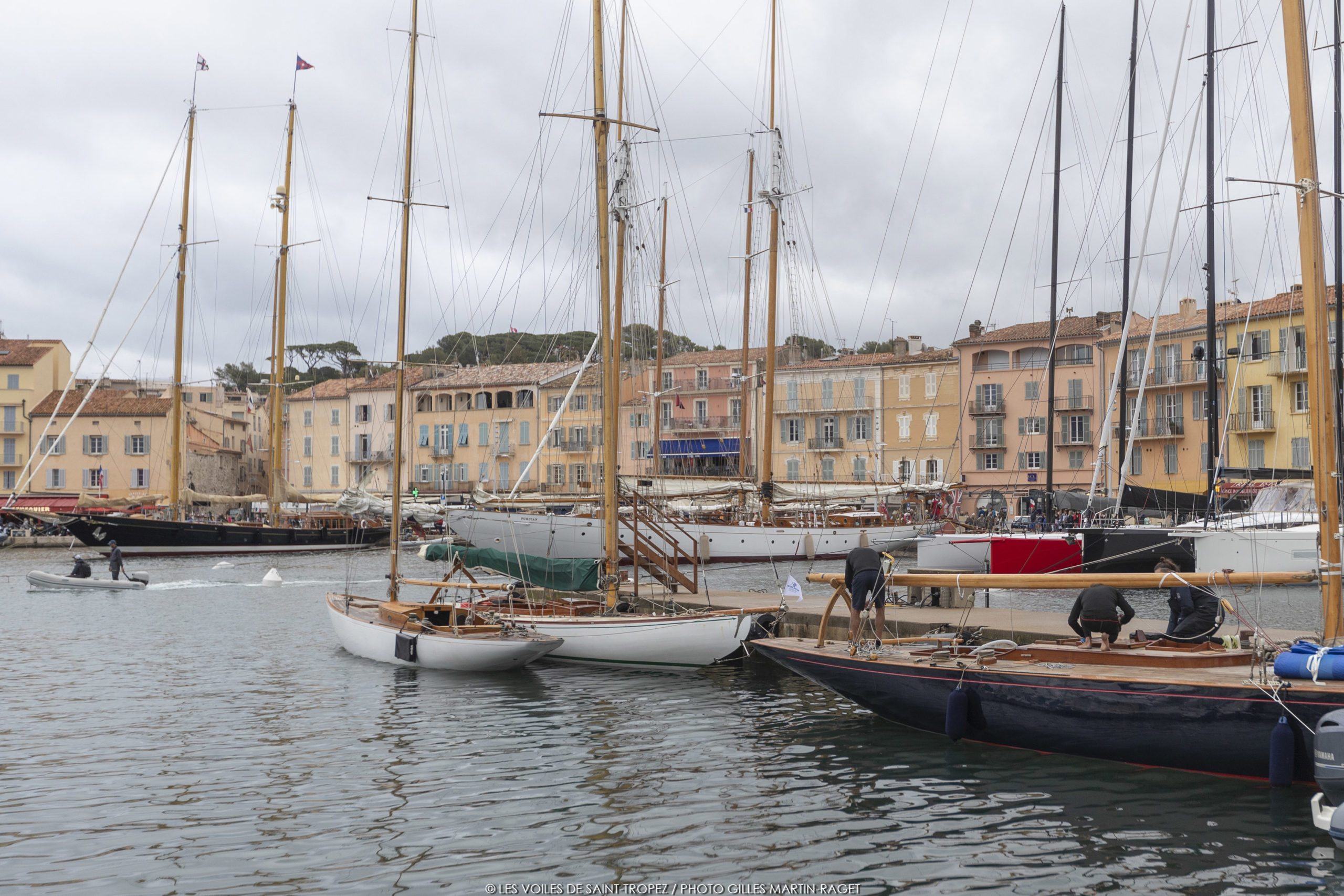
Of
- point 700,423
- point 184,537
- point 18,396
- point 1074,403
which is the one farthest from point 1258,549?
point 18,396

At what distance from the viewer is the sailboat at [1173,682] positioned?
10102 mm

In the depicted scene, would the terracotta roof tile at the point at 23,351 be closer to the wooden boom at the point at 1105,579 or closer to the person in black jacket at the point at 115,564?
the person in black jacket at the point at 115,564

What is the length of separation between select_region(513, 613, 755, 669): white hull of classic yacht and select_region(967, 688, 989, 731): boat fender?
604 centimetres

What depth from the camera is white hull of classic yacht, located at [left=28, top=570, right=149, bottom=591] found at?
35.6m

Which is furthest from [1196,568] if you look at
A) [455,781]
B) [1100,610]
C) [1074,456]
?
[1074,456]

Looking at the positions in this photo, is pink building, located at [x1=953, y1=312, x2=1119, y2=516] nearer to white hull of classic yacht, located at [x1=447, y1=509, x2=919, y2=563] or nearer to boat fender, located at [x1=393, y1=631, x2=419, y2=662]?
white hull of classic yacht, located at [x1=447, y1=509, x2=919, y2=563]

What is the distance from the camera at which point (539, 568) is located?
80.1 feet

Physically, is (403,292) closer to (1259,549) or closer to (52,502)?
(1259,549)

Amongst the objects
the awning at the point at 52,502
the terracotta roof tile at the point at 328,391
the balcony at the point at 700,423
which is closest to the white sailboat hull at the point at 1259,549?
the balcony at the point at 700,423

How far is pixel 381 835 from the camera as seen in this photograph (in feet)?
32.0

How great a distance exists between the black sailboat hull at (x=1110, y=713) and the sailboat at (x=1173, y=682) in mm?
12

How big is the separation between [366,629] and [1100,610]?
1347cm

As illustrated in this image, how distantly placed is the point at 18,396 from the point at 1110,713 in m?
94.4

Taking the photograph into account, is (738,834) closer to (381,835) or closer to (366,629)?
(381,835)
